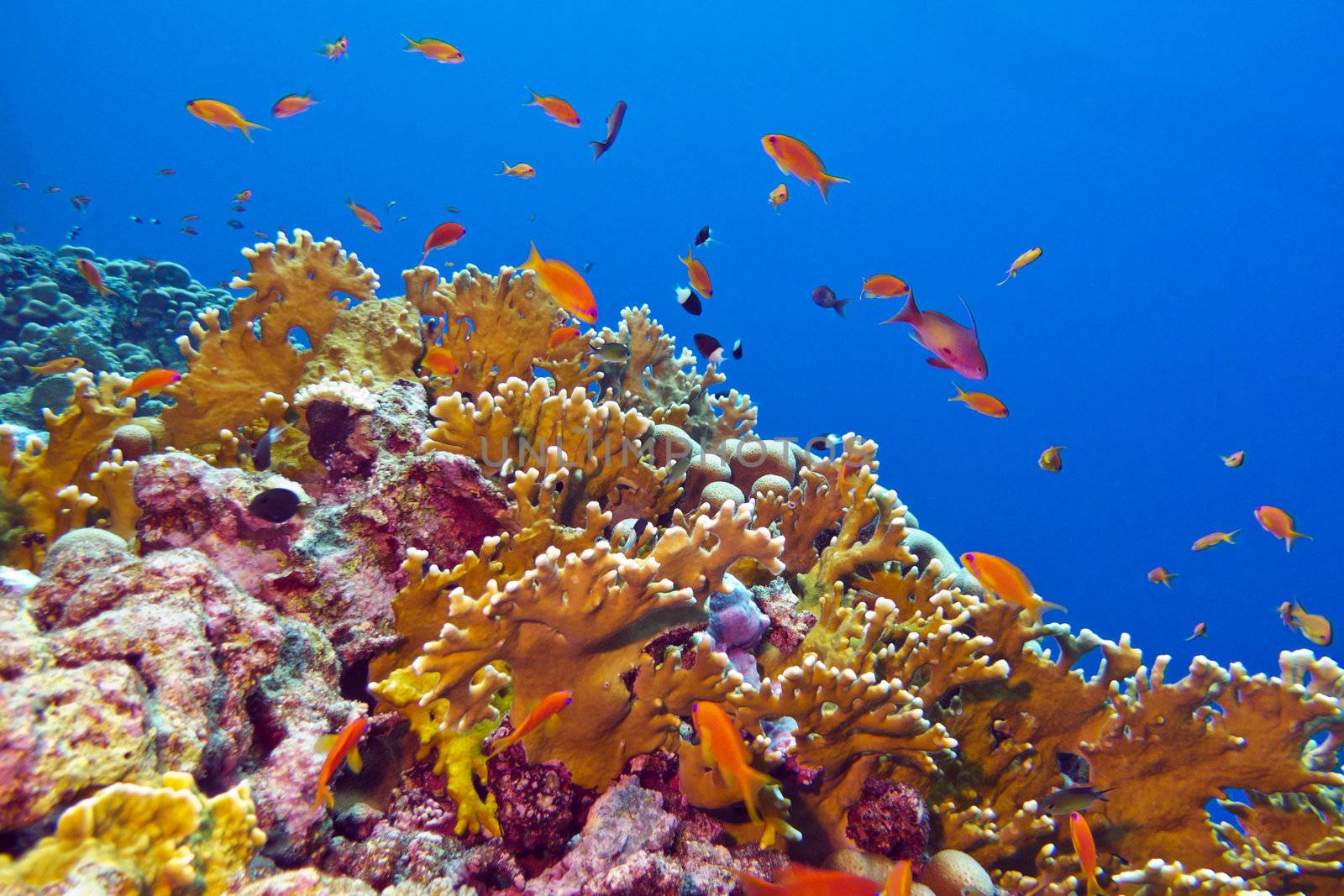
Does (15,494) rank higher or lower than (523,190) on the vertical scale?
lower

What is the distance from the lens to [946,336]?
Answer: 3.32 metres

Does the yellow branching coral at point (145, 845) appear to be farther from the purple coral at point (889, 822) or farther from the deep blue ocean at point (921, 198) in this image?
the deep blue ocean at point (921, 198)

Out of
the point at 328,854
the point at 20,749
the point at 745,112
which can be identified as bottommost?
the point at 328,854

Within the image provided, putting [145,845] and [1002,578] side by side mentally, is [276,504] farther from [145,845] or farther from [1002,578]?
[1002,578]

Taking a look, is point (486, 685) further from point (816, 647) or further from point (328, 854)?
point (816, 647)

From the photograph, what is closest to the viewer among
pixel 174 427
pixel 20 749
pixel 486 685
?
pixel 20 749

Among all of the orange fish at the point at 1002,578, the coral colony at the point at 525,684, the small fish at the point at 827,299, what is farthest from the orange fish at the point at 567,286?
the small fish at the point at 827,299

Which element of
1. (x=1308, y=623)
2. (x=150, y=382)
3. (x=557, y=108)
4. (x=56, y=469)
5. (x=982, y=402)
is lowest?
(x=56, y=469)

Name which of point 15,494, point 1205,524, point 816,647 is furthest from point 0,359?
point 1205,524

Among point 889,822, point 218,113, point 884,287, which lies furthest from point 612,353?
point 218,113

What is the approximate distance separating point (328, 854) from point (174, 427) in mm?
3079

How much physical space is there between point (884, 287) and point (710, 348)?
1482 millimetres

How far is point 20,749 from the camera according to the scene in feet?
4.11

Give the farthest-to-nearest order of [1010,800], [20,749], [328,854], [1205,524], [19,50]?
[19,50], [1205,524], [1010,800], [328,854], [20,749]
